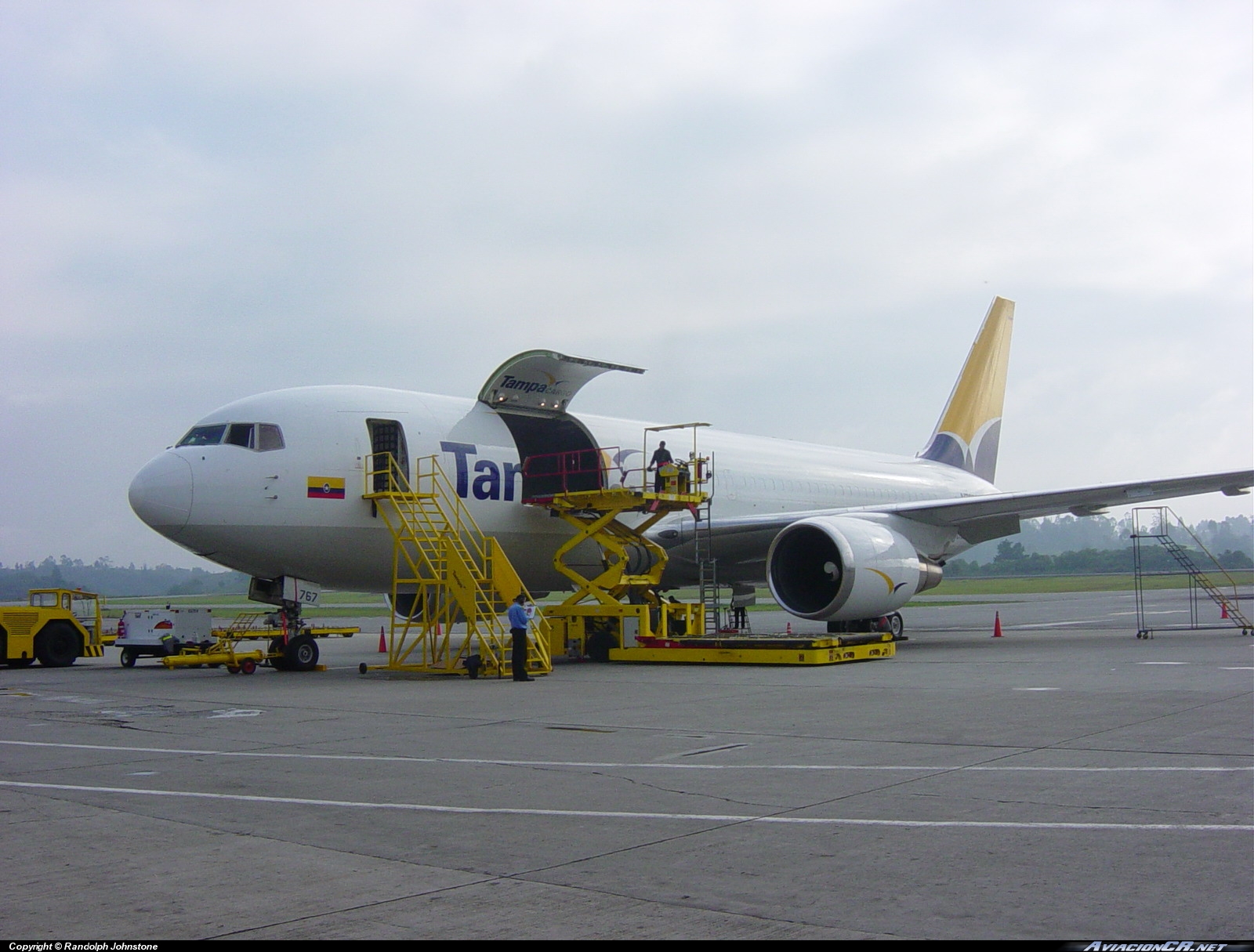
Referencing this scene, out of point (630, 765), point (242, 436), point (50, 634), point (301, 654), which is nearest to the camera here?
point (630, 765)

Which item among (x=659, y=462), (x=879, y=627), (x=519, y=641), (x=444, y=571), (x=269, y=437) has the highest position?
(x=269, y=437)

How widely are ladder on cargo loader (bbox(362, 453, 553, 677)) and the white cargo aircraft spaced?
0.30 m

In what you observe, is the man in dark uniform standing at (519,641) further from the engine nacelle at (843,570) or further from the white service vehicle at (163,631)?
the white service vehicle at (163,631)

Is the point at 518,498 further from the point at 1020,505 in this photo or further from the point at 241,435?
the point at 1020,505

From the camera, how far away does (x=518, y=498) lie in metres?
18.1

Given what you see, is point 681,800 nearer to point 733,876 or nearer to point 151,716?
point 733,876

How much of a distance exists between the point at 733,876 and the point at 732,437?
740 inches

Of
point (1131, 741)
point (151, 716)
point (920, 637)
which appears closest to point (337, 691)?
point (151, 716)

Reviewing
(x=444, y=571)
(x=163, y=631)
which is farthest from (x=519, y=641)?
(x=163, y=631)

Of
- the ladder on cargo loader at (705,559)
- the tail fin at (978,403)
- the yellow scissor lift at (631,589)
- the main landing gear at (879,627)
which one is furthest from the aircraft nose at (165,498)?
the tail fin at (978,403)

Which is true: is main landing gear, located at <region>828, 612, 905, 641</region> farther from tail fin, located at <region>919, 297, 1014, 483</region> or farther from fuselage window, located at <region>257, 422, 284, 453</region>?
fuselage window, located at <region>257, 422, 284, 453</region>

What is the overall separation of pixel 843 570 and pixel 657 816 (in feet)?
37.6

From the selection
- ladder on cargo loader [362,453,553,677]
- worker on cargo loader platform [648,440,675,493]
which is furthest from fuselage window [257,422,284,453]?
worker on cargo loader platform [648,440,675,493]

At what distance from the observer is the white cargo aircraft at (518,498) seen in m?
15.2
